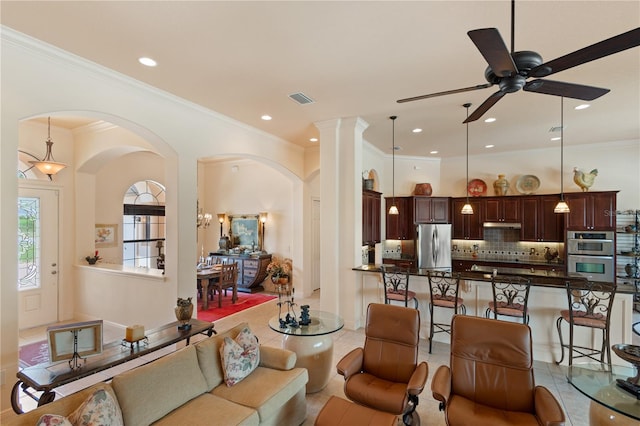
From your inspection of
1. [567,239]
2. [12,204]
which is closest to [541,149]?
[567,239]

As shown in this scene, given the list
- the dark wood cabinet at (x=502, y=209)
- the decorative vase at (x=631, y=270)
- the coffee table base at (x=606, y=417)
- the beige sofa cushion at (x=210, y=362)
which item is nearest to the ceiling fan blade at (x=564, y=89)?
the coffee table base at (x=606, y=417)

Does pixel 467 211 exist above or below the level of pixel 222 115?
below

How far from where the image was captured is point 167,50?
2928mm

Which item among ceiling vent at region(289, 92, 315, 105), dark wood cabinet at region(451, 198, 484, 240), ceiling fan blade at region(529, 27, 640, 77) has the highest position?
ceiling vent at region(289, 92, 315, 105)

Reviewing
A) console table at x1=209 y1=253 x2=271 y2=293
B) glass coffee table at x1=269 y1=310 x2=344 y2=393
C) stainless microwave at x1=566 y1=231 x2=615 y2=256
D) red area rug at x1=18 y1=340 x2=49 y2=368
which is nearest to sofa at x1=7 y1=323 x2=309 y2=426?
glass coffee table at x1=269 y1=310 x2=344 y2=393

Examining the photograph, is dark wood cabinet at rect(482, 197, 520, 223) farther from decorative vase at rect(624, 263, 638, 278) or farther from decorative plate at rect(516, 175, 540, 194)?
decorative vase at rect(624, 263, 638, 278)

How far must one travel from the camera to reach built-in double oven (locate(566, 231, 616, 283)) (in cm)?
595

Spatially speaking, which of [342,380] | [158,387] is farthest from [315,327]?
[158,387]

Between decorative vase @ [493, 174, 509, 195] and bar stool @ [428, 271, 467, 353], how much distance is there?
13.0 feet

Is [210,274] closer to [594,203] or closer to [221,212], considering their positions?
[221,212]

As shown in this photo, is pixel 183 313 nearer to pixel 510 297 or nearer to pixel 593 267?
pixel 510 297

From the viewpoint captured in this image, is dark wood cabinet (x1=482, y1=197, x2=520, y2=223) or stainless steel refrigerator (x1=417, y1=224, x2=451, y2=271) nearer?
dark wood cabinet (x1=482, y1=197, x2=520, y2=223)

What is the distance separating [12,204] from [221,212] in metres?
5.99

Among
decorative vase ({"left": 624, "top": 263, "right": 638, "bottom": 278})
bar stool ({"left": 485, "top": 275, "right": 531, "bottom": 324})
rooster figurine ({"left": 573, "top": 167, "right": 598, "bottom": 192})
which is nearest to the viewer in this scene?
bar stool ({"left": 485, "top": 275, "right": 531, "bottom": 324})
